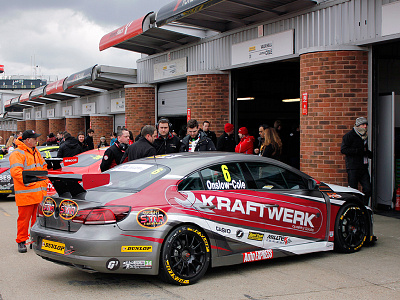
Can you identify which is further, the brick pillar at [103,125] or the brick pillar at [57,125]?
the brick pillar at [57,125]

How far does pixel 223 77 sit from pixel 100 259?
9959 mm

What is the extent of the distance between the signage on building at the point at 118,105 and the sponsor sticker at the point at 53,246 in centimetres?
1711

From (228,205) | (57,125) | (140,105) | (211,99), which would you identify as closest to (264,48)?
(211,99)

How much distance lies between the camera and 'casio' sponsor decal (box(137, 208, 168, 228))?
515 centimetres

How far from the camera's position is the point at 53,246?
17.5 feet

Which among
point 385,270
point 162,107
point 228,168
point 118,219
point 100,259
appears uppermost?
point 162,107

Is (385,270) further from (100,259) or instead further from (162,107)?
(162,107)

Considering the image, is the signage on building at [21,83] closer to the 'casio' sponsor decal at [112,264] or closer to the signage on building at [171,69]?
the signage on building at [171,69]

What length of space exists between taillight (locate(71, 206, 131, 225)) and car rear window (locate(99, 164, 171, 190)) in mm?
427

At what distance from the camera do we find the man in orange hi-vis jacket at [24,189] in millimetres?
7117

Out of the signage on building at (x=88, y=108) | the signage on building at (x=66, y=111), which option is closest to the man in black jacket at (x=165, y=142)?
the signage on building at (x=88, y=108)

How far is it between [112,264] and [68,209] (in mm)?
780

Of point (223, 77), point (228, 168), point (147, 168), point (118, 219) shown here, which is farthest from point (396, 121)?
point (118, 219)

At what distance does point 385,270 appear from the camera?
6.08m
